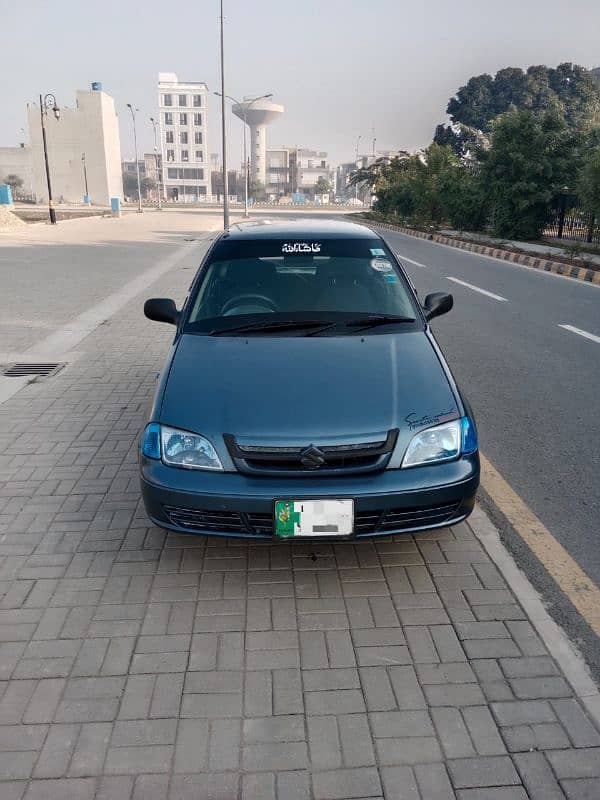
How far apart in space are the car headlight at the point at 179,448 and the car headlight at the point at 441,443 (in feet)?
2.90

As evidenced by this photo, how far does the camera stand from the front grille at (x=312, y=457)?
2857 mm

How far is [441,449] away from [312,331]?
3.71 feet

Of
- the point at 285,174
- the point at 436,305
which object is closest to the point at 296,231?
the point at 436,305

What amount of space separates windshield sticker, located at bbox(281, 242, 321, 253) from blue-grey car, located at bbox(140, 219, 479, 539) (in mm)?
742

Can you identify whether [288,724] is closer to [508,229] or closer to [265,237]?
[265,237]

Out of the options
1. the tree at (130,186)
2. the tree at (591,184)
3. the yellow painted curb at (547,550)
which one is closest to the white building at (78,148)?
the tree at (130,186)

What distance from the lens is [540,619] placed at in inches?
113

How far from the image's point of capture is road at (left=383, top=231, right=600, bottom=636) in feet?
13.1

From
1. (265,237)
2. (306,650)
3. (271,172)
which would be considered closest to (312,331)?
(265,237)

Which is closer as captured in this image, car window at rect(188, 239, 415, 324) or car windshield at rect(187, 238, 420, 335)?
car windshield at rect(187, 238, 420, 335)

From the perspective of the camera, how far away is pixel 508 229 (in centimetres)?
2491

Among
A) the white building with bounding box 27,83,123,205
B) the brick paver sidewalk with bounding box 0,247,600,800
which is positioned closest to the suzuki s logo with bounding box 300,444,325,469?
the brick paver sidewalk with bounding box 0,247,600,800

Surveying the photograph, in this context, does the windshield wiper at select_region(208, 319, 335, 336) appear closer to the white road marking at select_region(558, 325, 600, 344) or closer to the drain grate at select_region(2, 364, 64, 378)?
the drain grate at select_region(2, 364, 64, 378)

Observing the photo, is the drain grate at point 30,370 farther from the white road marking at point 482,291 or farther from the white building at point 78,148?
the white building at point 78,148
